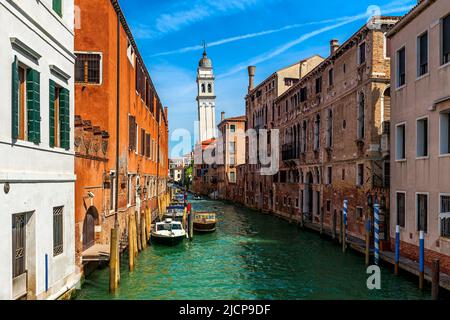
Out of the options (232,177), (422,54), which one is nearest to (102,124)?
(422,54)

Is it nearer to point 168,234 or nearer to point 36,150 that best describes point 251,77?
point 168,234

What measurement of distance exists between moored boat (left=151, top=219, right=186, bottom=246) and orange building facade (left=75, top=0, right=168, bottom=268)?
1656 mm

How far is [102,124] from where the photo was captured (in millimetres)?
14789

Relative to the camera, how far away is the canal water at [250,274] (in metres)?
12.3

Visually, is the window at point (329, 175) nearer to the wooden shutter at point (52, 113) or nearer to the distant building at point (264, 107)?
the distant building at point (264, 107)

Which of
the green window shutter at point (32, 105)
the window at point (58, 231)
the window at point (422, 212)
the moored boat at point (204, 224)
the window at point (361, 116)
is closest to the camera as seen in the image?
the green window shutter at point (32, 105)

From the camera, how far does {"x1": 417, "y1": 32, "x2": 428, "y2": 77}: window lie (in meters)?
13.5

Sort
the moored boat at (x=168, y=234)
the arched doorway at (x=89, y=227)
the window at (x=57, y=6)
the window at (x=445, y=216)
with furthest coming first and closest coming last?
the moored boat at (x=168, y=234), the arched doorway at (x=89, y=227), the window at (x=445, y=216), the window at (x=57, y=6)

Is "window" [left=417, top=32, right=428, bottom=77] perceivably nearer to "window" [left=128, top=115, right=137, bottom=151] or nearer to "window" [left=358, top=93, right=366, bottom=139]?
"window" [left=358, top=93, right=366, bottom=139]

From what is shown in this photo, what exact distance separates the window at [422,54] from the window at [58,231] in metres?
10.8

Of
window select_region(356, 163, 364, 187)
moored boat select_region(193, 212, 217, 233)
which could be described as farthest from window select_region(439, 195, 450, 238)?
moored boat select_region(193, 212, 217, 233)

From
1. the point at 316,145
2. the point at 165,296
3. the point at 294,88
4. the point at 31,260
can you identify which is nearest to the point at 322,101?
the point at 316,145

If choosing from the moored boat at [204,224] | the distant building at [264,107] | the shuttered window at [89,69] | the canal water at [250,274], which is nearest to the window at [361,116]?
the canal water at [250,274]

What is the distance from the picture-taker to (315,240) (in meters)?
21.6
